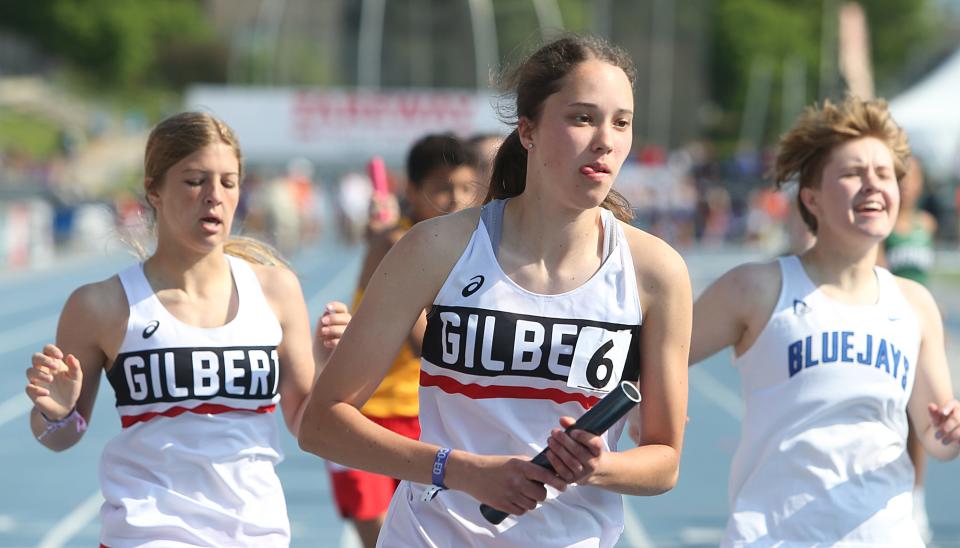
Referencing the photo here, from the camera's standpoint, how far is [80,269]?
2884 cm

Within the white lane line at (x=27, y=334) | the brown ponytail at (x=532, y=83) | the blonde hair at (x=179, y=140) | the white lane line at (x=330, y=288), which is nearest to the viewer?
the brown ponytail at (x=532, y=83)

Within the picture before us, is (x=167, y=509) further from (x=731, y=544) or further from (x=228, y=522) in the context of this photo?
(x=731, y=544)

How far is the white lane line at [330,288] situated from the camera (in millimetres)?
21116

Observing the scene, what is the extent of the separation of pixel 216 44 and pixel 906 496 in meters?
80.5

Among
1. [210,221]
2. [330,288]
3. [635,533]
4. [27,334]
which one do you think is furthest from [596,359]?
[330,288]

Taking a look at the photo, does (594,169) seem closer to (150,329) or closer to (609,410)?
(609,410)

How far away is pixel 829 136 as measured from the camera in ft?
13.8

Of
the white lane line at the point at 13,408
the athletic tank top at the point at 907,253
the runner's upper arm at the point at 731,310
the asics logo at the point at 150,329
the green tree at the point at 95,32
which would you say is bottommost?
the white lane line at the point at 13,408

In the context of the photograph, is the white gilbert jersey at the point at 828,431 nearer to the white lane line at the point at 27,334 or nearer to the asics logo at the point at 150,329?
the asics logo at the point at 150,329

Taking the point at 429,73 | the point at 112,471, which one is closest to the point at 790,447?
the point at 112,471

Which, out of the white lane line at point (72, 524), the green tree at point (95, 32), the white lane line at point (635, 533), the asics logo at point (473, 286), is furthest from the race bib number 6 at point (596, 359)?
the green tree at point (95, 32)

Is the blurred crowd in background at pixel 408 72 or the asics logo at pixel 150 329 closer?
the asics logo at pixel 150 329

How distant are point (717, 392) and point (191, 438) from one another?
34.9ft

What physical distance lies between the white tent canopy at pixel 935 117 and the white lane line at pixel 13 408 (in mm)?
18569
